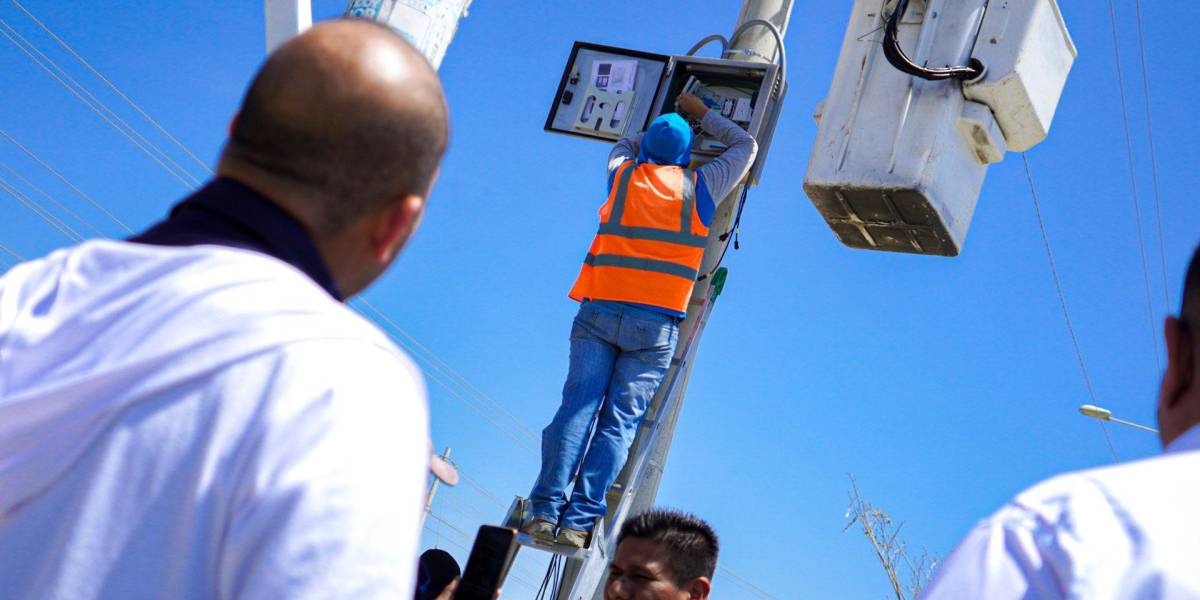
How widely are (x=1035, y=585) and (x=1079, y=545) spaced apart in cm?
8

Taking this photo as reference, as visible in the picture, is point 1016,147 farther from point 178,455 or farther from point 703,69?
point 178,455

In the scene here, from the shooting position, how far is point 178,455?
1265 millimetres

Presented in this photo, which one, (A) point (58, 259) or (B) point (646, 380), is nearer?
(A) point (58, 259)

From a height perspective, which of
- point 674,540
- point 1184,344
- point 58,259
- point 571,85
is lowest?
point 674,540

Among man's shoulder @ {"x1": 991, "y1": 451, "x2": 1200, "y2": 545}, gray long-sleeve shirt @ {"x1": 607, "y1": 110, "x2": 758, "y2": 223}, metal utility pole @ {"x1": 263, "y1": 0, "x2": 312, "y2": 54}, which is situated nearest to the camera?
man's shoulder @ {"x1": 991, "y1": 451, "x2": 1200, "y2": 545}

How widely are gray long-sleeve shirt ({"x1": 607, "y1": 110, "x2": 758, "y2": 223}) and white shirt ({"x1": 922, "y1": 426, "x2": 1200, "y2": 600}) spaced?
180 inches

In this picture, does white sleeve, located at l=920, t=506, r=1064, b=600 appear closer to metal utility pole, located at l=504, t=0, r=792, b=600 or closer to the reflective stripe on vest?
metal utility pole, located at l=504, t=0, r=792, b=600

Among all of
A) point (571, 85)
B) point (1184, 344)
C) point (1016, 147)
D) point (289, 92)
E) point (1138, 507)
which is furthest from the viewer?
point (571, 85)

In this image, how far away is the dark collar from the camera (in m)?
1.42

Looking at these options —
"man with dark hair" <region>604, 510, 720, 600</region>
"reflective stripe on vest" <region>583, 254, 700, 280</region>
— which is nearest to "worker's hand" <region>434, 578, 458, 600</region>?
"man with dark hair" <region>604, 510, 720, 600</region>

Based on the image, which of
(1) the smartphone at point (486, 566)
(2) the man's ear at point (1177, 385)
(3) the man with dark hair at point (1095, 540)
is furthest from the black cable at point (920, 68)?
(3) the man with dark hair at point (1095, 540)

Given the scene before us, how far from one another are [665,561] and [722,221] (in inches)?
92.3

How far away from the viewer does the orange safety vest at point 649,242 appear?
600 cm

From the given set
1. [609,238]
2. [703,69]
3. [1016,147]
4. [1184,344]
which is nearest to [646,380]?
[609,238]
